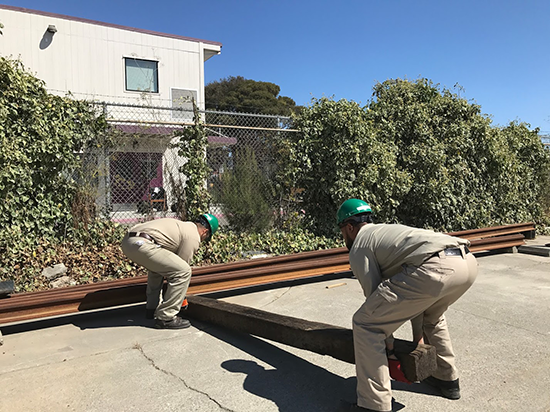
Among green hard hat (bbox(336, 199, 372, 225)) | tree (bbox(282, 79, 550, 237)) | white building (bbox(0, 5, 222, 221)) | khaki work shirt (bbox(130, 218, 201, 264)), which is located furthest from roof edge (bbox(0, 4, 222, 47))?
green hard hat (bbox(336, 199, 372, 225))

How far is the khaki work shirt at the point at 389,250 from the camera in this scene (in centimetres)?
278

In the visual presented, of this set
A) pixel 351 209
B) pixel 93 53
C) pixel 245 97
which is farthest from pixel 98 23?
pixel 245 97

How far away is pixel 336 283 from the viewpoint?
676 centimetres

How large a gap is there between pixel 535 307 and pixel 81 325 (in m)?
5.33

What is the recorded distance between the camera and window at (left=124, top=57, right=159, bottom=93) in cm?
1748

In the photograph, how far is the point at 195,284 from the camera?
5.61 m

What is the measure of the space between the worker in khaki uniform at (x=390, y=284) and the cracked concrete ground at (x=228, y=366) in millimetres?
465

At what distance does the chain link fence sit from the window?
387 inches

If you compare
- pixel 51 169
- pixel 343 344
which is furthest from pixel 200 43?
pixel 343 344

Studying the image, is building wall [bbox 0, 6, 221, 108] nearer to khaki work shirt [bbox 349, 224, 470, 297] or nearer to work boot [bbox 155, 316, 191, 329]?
work boot [bbox 155, 316, 191, 329]

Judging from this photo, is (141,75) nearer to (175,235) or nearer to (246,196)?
(246,196)

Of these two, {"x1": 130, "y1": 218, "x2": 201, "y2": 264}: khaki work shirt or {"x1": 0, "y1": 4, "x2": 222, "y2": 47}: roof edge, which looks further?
{"x1": 0, "y1": 4, "x2": 222, "y2": 47}: roof edge

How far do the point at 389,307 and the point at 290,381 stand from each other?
1.18m

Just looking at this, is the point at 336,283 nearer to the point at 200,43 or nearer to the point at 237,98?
the point at 200,43
